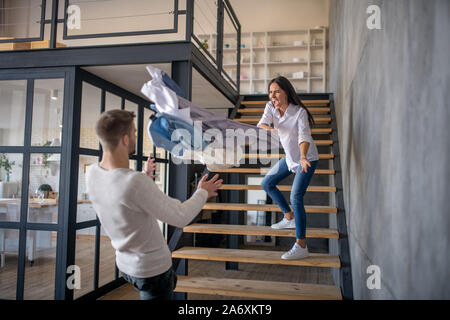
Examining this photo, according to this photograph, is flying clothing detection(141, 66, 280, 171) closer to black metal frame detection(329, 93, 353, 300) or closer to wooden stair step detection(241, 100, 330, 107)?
black metal frame detection(329, 93, 353, 300)

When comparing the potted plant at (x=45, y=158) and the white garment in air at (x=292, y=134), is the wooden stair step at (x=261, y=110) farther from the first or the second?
the potted plant at (x=45, y=158)

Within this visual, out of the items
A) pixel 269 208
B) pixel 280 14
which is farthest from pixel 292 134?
pixel 280 14

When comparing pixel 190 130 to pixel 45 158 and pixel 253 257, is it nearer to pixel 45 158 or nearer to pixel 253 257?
pixel 253 257

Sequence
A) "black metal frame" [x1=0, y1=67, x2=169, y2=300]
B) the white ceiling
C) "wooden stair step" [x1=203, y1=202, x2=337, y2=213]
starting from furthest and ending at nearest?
the white ceiling, "black metal frame" [x1=0, y1=67, x2=169, y2=300], "wooden stair step" [x1=203, y1=202, x2=337, y2=213]

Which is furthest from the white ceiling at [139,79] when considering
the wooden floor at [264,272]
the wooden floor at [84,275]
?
the wooden floor at [264,272]

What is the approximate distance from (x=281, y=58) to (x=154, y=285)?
22.8 ft

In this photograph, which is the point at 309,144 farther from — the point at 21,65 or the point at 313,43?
the point at 313,43

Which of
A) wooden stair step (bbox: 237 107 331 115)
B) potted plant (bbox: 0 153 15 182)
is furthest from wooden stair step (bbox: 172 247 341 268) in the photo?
wooden stair step (bbox: 237 107 331 115)

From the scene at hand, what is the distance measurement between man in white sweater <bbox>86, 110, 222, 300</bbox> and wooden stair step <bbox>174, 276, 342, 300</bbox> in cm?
98

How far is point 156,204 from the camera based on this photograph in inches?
51.8

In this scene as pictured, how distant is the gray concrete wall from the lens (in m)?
0.93

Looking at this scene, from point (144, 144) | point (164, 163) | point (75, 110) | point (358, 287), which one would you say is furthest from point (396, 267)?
point (164, 163)

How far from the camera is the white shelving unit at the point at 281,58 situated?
7395mm
